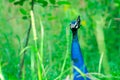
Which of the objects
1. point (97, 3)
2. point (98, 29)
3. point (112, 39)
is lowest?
point (112, 39)

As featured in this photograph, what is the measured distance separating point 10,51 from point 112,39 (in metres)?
A: 1.60

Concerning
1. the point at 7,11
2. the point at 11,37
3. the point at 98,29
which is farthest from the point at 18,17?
the point at 98,29

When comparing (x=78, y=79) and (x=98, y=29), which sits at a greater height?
(x=98, y=29)

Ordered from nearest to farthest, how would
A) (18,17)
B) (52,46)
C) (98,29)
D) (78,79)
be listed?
(98,29), (78,79), (52,46), (18,17)

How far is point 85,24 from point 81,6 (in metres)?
0.81

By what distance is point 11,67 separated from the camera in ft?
16.3

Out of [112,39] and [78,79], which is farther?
[112,39]

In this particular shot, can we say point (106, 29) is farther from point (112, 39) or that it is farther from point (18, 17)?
point (18, 17)

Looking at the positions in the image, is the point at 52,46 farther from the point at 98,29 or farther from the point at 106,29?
the point at 98,29

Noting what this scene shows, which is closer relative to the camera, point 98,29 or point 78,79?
point 98,29

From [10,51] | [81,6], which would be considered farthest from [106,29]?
[10,51]

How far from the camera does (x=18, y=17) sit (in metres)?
6.97

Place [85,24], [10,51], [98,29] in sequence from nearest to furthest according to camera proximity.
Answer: [98,29], [10,51], [85,24]

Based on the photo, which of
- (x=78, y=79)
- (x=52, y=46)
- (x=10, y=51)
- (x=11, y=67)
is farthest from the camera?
(x=52, y=46)
